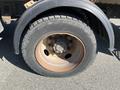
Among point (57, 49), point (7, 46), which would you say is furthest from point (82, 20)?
point (7, 46)

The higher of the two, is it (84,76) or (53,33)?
(53,33)

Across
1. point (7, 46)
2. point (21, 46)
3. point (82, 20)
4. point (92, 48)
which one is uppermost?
point (82, 20)

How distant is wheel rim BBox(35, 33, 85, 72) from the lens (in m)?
4.56

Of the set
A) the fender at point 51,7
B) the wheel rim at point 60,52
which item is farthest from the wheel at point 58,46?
the fender at point 51,7

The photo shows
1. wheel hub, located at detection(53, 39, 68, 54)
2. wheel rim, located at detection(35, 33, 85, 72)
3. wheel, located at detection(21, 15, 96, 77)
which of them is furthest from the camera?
wheel hub, located at detection(53, 39, 68, 54)

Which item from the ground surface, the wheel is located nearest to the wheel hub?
the wheel

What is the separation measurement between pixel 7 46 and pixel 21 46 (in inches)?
48.2

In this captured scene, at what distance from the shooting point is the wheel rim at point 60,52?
179 inches

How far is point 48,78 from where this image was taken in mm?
4562

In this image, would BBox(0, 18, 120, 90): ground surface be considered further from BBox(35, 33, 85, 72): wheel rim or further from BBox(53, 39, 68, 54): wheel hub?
BBox(53, 39, 68, 54): wheel hub

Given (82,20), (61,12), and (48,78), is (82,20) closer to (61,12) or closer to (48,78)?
(61,12)

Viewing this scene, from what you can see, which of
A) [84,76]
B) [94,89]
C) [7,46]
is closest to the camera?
[94,89]

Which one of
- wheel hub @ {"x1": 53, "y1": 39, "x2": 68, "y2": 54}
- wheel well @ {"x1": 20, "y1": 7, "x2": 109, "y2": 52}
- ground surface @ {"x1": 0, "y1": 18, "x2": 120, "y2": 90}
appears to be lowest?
ground surface @ {"x1": 0, "y1": 18, "x2": 120, "y2": 90}

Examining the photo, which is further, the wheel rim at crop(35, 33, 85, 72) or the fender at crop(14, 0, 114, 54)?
the wheel rim at crop(35, 33, 85, 72)
